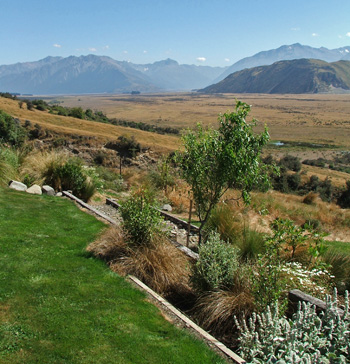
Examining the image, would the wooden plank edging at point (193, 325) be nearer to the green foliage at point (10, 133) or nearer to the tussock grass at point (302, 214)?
the tussock grass at point (302, 214)

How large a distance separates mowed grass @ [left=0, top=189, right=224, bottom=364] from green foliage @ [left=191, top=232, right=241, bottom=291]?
1.04 meters

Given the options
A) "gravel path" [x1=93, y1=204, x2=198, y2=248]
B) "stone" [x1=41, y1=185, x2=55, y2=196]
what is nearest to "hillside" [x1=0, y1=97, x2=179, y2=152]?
"stone" [x1=41, y1=185, x2=55, y2=196]

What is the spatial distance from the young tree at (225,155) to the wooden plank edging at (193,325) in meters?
2.88

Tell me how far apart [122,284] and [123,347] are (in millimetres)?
1806

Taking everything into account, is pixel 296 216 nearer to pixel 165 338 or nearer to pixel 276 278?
pixel 276 278

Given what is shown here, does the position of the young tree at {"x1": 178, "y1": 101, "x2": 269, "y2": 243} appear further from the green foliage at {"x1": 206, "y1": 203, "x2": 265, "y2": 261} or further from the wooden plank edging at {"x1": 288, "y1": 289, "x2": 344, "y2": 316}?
the wooden plank edging at {"x1": 288, "y1": 289, "x2": 344, "y2": 316}

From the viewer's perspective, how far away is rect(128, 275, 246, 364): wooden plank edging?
15.1ft

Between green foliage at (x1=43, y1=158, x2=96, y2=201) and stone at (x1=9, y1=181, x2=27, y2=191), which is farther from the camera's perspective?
green foliage at (x1=43, y1=158, x2=96, y2=201)

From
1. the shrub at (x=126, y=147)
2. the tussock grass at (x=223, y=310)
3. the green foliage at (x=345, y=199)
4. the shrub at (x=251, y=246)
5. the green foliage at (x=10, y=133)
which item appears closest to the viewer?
the tussock grass at (x=223, y=310)

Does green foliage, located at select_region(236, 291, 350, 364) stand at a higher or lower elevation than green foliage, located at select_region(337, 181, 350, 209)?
higher

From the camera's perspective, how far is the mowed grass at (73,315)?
418 cm

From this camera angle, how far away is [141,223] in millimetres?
7105

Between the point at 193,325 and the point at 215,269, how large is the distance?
104 centimetres

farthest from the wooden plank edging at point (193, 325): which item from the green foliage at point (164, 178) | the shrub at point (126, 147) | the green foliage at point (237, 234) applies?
the shrub at point (126, 147)
